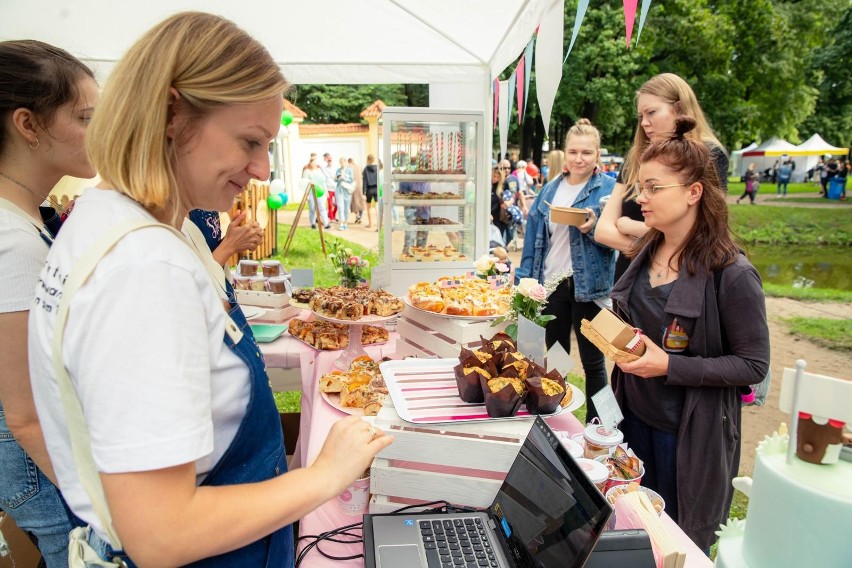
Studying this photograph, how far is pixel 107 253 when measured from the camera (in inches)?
27.6

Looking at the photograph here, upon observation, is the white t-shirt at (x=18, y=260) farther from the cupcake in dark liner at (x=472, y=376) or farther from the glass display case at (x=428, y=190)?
the glass display case at (x=428, y=190)

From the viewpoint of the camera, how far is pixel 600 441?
4.84 feet

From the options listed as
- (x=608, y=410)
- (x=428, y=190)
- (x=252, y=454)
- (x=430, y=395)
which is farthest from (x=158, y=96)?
(x=428, y=190)

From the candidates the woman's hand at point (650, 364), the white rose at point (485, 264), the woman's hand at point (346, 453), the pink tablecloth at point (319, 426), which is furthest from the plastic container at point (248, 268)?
the woman's hand at point (346, 453)

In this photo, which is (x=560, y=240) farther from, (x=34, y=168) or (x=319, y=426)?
(x=34, y=168)

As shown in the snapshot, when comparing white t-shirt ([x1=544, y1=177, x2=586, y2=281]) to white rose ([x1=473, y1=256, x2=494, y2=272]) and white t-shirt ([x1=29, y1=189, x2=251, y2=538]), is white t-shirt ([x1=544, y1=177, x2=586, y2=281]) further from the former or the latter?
white t-shirt ([x1=29, y1=189, x2=251, y2=538])

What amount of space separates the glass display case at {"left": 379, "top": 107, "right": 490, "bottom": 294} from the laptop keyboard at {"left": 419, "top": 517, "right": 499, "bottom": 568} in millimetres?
3062

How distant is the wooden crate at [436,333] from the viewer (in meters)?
2.22

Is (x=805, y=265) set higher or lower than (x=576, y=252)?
lower

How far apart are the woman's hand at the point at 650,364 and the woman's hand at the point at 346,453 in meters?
1.15

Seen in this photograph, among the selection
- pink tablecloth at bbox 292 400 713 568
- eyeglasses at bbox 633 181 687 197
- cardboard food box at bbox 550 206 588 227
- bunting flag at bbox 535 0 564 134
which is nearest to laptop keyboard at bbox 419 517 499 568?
pink tablecloth at bbox 292 400 713 568

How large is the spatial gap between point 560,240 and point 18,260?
3.19m

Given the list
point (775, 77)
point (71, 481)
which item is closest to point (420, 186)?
point (71, 481)

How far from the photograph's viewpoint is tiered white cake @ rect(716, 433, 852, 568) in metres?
0.72
